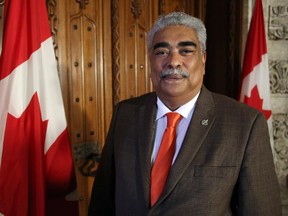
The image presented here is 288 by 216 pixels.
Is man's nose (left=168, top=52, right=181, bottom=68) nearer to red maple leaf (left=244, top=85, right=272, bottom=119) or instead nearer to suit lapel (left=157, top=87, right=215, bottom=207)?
suit lapel (left=157, top=87, right=215, bottom=207)

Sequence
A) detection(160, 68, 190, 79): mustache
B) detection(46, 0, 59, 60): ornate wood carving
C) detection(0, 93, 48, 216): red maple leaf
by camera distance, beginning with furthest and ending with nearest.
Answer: detection(46, 0, 59, 60): ornate wood carving
detection(0, 93, 48, 216): red maple leaf
detection(160, 68, 190, 79): mustache

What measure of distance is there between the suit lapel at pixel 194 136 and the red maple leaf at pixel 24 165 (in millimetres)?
566

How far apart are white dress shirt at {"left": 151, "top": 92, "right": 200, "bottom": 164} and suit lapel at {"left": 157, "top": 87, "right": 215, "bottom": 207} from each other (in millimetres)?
38

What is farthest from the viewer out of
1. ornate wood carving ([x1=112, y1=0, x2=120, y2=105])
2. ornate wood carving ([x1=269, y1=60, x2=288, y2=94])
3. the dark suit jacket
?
ornate wood carving ([x1=269, y1=60, x2=288, y2=94])

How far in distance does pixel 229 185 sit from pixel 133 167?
34cm

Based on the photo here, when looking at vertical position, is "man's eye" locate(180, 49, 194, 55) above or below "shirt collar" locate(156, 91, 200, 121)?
above

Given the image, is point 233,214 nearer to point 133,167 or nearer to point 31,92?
point 133,167

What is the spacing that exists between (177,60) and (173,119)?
0.70 ft

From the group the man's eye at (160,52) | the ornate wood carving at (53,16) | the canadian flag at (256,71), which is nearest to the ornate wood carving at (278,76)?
the canadian flag at (256,71)

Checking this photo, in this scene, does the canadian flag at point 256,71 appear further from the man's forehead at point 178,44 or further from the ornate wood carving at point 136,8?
the man's forehead at point 178,44

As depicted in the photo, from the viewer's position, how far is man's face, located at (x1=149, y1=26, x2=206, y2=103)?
1049 mm

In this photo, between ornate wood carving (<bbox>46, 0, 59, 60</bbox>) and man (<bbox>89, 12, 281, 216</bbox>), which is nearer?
man (<bbox>89, 12, 281, 216</bbox>)

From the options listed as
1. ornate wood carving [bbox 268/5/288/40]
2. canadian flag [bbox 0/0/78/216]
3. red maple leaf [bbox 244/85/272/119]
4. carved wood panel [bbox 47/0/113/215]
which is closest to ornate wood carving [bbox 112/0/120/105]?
carved wood panel [bbox 47/0/113/215]

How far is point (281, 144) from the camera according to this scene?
193 centimetres
